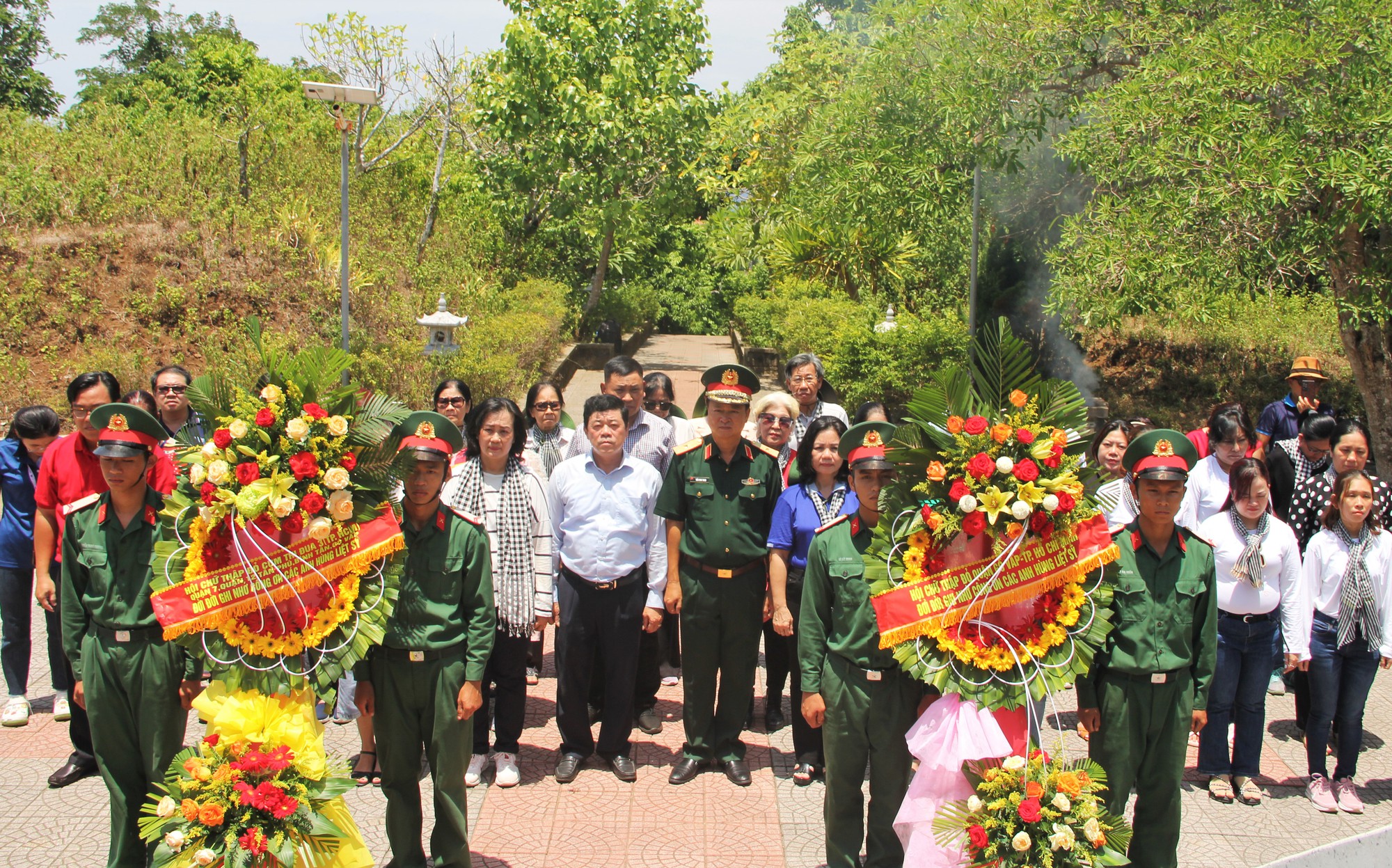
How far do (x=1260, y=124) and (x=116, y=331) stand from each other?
45.4 ft

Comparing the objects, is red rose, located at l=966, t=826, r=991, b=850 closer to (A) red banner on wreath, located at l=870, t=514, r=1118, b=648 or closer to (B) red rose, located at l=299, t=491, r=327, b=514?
(A) red banner on wreath, located at l=870, t=514, r=1118, b=648

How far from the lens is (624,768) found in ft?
17.7

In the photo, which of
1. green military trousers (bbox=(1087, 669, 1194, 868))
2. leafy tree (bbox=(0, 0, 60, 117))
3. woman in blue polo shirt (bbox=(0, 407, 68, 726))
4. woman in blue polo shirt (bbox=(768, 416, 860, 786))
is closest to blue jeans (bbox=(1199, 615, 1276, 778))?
green military trousers (bbox=(1087, 669, 1194, 868))

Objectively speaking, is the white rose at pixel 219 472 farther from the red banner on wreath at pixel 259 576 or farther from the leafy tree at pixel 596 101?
the leafy tree at pixel 596 101

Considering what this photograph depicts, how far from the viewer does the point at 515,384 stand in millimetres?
14688

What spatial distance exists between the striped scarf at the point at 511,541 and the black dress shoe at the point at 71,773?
79.3 inches

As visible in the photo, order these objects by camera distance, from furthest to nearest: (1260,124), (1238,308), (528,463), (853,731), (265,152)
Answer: (265,152) < (1238,308) < (1260,124) < (528,463) < (853,731)

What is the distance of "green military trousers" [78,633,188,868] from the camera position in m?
4.08

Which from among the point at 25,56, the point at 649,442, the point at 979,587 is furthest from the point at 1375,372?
the point at 25,56

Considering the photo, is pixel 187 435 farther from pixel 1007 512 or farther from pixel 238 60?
pixel 238 60

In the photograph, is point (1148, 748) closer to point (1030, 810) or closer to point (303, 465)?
point (1030, 810)

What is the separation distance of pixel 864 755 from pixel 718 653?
4.25ft

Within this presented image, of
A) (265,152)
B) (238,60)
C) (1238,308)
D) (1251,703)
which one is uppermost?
(238,60)

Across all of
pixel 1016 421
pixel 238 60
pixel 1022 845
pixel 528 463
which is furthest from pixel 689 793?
pixel 238 60
